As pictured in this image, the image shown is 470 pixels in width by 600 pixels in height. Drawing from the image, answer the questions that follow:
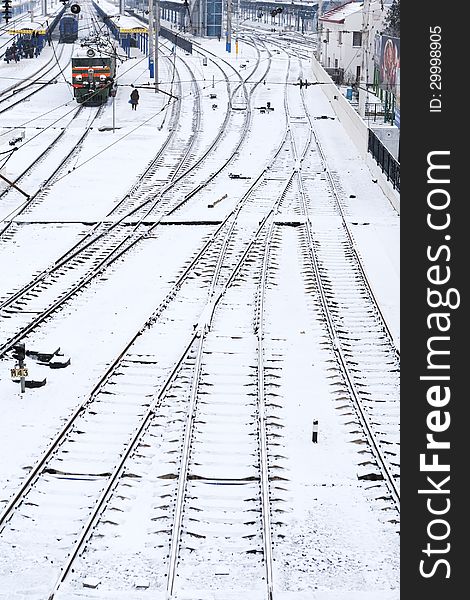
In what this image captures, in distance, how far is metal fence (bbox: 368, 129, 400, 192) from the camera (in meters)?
26.9

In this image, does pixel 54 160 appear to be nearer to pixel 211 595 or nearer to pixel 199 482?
pixel 199 482

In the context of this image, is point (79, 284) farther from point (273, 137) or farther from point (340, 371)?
point (273, 137)

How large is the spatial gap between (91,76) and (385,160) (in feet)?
61.8

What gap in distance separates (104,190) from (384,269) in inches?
395

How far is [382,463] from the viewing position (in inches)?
442

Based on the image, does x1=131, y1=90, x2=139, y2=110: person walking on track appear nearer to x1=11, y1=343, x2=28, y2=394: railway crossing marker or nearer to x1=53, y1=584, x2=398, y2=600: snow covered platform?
x1=11, y1=343, x2=28, y2=394: railway crossing marker

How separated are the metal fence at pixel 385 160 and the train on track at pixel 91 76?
15439mm

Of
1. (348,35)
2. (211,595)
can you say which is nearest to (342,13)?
(348,35)

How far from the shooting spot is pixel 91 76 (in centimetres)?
4412

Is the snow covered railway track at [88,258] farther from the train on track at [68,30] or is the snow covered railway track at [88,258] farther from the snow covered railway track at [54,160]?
the train on track at [68,30]

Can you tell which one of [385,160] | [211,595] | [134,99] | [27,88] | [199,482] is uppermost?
[27,88]

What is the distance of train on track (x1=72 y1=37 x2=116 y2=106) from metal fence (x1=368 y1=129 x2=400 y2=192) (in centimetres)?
1544

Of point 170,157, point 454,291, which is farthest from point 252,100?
point 454,291

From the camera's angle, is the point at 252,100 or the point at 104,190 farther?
the point at 252,100
